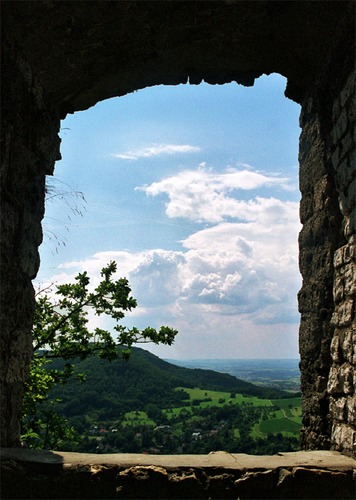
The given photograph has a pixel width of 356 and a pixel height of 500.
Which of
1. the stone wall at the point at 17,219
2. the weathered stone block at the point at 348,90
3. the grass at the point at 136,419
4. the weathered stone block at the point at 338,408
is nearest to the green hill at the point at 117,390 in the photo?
the grass at the point at 136,419

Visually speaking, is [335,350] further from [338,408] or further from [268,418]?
[268,418]

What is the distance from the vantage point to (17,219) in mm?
2709

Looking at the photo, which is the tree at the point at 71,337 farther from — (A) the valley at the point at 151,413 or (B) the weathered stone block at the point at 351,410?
(B) the weathered stone block at the point at 351,410

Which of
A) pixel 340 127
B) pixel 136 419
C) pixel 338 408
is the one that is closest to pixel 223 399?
pixel 136 419

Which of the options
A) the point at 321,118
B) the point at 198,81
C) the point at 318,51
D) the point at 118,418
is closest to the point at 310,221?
the point at 321,118

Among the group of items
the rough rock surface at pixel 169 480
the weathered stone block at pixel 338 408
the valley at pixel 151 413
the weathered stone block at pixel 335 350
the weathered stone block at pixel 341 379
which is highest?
the weathered stone block at pixel 335 350

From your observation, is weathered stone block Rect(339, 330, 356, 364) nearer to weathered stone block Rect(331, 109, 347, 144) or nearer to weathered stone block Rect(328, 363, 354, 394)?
weathered stone block Rect(328, 363, 354, 394)

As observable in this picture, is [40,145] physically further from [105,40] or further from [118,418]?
[118,418]

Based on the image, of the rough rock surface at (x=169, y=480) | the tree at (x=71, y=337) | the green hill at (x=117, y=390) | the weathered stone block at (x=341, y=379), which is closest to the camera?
the rough rock surface at (x=169, y=480)

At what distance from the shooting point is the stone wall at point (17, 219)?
252cm

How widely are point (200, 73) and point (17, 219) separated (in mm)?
1776

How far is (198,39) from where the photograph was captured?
9.78ft

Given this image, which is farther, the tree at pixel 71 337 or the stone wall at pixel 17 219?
the tree at pixel 71 337

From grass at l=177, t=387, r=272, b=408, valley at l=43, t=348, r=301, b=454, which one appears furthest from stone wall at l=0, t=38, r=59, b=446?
grass at l=177, t=387, r=272, b=408
